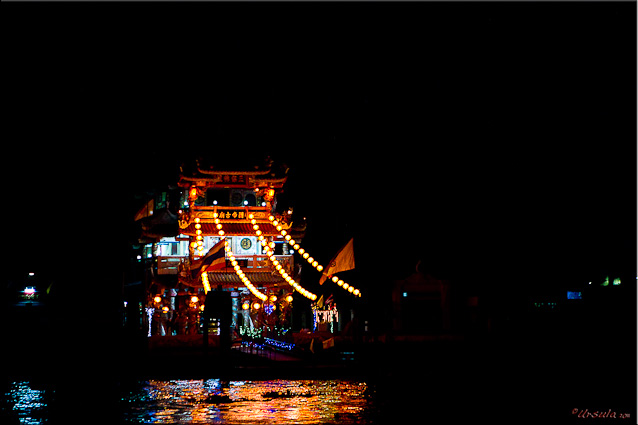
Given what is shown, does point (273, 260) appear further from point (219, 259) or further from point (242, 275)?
point (219, 259)

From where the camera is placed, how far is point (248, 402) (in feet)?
44.2

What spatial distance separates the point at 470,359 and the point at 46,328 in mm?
15753

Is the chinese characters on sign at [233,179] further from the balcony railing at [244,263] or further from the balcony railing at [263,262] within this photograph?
the balcony railing at [263,262]

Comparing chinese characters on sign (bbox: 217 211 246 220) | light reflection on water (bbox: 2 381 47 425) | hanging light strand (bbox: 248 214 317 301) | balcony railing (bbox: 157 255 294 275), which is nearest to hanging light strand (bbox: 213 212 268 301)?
chinese characters on sign (bbox: 217 211 246 220)

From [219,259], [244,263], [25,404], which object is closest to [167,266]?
[219,259]

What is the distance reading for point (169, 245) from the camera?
4359 cm

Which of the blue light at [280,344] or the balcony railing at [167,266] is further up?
the balcony railing at [167,266]

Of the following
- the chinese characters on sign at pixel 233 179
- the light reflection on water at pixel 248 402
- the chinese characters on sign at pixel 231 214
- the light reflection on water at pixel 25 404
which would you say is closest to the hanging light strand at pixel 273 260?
the chinese characters on sign at pixel 231 214

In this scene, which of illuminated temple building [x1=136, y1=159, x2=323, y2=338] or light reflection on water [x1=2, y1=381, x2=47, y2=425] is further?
illuminated temple building [x1=136, y1=159, x2=323, y2=338]

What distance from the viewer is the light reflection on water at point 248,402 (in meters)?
11.2

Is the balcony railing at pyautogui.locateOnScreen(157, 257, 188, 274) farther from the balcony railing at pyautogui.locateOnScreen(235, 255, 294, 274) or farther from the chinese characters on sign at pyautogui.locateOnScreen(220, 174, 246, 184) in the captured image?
the chinese characters on sign at pyautogui.locateOnScreen(220, 174, 246, 184)

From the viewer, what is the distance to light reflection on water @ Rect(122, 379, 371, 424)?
11.2m

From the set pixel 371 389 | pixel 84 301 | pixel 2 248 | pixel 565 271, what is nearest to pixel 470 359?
pixel 371 389

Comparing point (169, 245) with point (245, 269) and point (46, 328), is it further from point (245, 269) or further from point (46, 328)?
point (46, 328)
